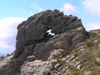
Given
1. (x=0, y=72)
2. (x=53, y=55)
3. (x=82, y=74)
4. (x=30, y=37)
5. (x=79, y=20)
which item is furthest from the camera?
(x=30, y=37)

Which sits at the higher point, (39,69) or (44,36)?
(44,36)

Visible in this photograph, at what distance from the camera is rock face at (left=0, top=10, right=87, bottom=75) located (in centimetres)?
2461

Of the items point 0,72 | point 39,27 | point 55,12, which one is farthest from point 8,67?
point 55,12

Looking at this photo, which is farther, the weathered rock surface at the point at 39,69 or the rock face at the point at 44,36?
the rock face at the point at 44,36

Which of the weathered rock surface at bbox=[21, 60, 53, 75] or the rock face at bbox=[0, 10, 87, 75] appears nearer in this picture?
the weathered rock surface at bbox=[21, 60, 53, 75]

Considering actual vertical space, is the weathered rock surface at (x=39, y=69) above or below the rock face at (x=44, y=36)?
below

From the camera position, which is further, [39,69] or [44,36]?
[44,36]

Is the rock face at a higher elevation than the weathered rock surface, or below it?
higher

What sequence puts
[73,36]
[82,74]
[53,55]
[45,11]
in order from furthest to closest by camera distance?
[45,11] < [73,36] < [53,55] < [82,74]

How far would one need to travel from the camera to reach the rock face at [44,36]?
24.6 m

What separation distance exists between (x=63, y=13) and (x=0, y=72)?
765 inches

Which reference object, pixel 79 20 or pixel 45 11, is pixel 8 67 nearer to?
pixel 45 11

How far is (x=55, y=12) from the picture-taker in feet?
104

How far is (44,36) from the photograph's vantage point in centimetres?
3206
